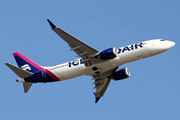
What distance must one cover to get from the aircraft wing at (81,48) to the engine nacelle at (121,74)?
7828mm

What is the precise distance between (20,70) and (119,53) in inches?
758

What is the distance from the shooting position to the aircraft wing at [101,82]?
59.1 meters

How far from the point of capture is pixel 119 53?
2062 inches

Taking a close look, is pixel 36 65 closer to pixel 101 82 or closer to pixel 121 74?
pixel 101 82

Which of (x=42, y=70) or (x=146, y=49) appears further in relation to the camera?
(x=42, y=70)

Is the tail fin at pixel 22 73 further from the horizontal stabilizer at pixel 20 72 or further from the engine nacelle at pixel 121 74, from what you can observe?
the engine nacelle at pixel 121 74

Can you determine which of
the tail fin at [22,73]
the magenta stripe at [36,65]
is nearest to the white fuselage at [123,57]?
the magenta stripe at [36,65]

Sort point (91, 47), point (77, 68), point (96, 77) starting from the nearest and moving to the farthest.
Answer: point (91, 47), point (77, 68), point (96, 77)

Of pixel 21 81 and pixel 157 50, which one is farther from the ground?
pixel 157 50

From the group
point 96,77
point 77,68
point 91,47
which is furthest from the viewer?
point 96,77

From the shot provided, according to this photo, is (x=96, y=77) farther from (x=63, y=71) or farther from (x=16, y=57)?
(x=16, y=57)

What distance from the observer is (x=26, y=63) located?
5888 centimetres

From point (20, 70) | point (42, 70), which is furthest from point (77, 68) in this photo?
point (20, 70)

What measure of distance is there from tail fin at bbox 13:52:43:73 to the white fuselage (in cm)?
541
